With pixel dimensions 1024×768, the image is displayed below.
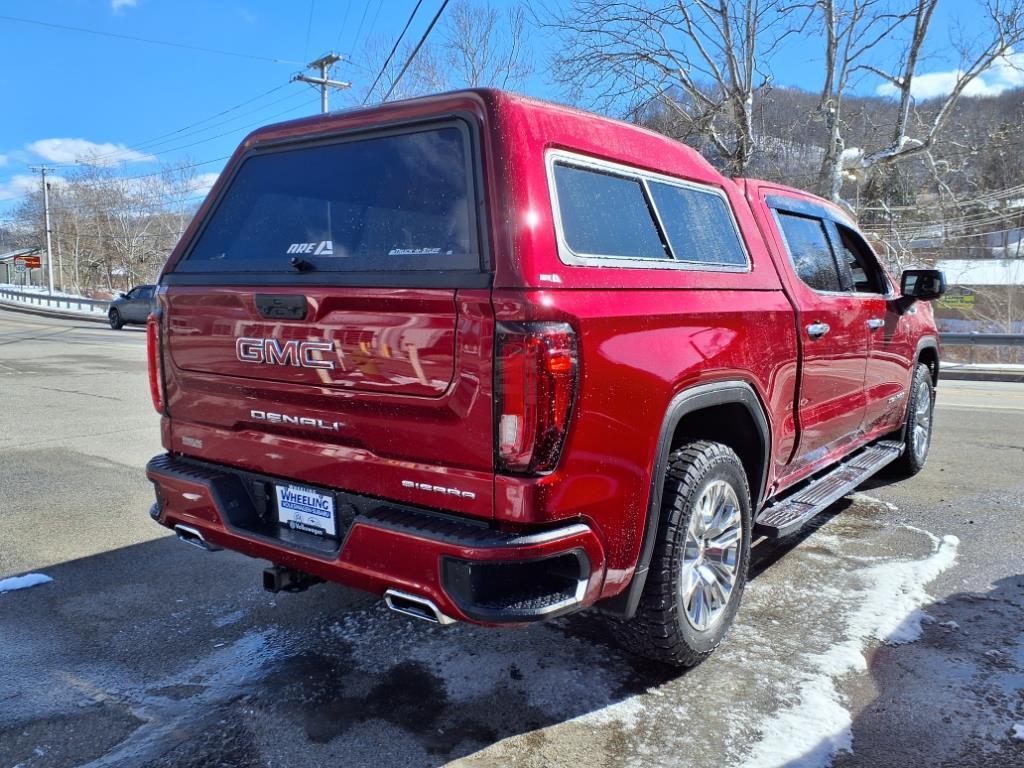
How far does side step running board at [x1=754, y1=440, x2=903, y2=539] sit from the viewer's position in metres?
3.45

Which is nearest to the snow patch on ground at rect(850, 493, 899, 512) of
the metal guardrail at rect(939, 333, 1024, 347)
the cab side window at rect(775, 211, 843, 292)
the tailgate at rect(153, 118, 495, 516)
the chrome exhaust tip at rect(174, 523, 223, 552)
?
the cab side window at rect(775, 211, 843, 292)

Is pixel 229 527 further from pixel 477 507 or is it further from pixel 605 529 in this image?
pixel 605 529

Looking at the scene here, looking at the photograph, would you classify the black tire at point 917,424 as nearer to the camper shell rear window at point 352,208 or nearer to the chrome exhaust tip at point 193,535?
the camper shell rear window at point 352,208

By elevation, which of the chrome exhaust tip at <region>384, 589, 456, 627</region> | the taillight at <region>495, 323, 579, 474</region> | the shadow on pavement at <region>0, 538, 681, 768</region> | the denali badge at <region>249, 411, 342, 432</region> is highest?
the taillight at <region>495, 323, 579, 474</region>

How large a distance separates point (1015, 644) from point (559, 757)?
2.11m

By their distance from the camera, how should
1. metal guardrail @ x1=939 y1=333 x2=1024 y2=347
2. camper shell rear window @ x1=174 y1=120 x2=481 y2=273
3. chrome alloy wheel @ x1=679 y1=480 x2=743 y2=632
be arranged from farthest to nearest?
metal guardrail @ x1=939 y1=333 x2=1024 y2=347
chrome alloy wheel @ x1=679 y1=480 x2=743 y2=632
camper shell rear window @ x1=174 y1=120 x2=481 y2=273

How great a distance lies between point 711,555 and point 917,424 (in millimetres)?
3666

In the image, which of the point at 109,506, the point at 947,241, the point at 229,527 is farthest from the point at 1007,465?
the point at 947,241

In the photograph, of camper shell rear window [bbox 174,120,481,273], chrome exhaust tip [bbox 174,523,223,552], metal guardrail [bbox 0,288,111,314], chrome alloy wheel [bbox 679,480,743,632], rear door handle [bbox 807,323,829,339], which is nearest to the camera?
camper shell rear window [bbox 174,120,481,273]

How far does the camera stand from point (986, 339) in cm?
1611

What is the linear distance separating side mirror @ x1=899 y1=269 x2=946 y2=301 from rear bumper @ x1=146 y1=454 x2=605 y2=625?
3.70 meters

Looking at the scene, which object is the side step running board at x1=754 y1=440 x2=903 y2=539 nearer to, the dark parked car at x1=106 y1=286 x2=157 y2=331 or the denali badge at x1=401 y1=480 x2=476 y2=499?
the denali badge at x1=401 y1=480 x2=476 y2=499

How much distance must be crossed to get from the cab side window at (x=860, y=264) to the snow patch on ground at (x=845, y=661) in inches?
62.8

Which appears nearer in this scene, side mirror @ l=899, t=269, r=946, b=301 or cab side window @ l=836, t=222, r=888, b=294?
cab side window @ l=836, t=222, r=888, b=294
